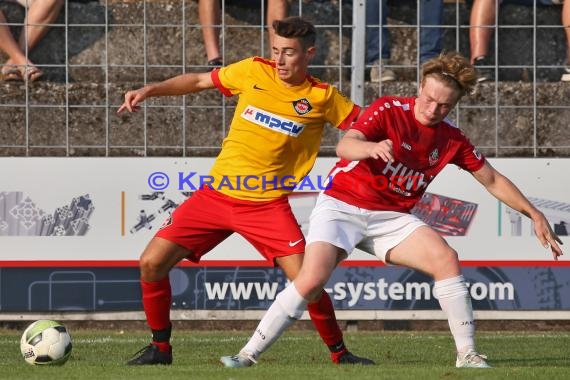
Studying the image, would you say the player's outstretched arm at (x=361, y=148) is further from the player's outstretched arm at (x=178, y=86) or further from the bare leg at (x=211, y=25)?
the bare leg at (x=211, y=25)

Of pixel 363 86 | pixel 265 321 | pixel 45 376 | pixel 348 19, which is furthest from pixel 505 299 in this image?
pixel 45 376

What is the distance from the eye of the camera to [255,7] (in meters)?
13.6

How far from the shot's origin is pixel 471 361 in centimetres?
788

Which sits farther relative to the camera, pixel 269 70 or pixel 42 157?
pixel 42 157

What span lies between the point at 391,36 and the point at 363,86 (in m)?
1.02

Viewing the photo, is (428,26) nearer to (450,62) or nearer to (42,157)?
(42,157)

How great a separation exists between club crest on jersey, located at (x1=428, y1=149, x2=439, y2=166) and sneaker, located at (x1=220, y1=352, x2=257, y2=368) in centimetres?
158

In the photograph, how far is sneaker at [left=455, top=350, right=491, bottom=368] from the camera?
7.83m

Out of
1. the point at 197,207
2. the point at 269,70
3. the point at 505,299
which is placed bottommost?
the point at 505,299

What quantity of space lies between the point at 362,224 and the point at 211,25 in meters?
5.47

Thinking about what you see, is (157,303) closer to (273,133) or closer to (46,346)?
(46,346)

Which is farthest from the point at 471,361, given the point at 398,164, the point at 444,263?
the point at 398,164

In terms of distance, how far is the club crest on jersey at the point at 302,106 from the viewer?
28.9ft

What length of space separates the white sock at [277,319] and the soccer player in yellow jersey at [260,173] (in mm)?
709
